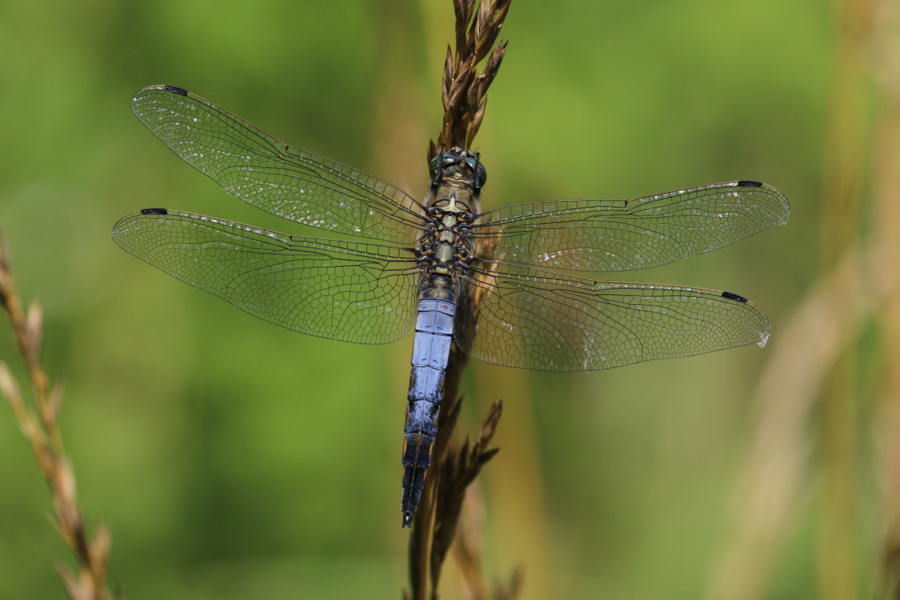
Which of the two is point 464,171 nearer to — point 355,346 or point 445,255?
point 445,255

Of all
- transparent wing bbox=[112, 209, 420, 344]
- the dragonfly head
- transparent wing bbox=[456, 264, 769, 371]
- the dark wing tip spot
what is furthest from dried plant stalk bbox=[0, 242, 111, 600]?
the dark wing tip spot

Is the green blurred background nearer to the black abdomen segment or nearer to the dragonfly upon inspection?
the dragonfly

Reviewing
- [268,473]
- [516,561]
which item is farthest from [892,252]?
[268,473]

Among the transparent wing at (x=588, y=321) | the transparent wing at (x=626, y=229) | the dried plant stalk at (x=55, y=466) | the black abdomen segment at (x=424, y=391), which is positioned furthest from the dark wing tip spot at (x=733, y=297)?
the dried plant stalk at (x=55, y=466)

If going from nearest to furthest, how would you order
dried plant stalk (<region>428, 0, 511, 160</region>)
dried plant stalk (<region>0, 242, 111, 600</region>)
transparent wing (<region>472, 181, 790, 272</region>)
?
dried plant stalk (<region>0, 242, 111, 600</region>), dried plant stalk (<region>428, 0, 511, 160</region>), transparent wing (<region>472, 181, 790, 272</region>)

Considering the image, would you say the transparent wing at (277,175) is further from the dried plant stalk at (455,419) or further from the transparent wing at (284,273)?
the dried plant stalk at (455,419)

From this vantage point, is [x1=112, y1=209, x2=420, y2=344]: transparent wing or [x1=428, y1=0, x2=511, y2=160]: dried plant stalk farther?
[x1=112, y1=209, x2=420, y2=344]: transparent wing

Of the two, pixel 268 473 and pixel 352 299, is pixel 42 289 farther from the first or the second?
pixel 352 299
